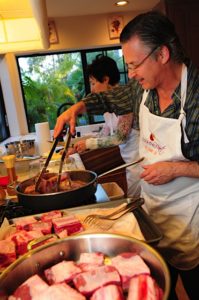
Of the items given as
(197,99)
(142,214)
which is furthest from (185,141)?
(142,214)

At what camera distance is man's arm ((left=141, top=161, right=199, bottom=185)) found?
3.62 feet

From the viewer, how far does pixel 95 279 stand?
59cm

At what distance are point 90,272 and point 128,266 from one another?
8cm

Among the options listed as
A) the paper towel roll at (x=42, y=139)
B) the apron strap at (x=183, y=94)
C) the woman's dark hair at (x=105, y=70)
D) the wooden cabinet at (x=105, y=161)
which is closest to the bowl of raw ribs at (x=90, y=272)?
the apron strap at (x=183, y=94)

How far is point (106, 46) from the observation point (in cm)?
365

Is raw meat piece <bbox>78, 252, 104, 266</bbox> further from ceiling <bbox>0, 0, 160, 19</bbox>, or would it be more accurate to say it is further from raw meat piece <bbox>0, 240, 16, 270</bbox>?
ceiling <bbox>0, 0, 160, 19</bbox>

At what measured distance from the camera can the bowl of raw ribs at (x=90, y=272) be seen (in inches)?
21.9

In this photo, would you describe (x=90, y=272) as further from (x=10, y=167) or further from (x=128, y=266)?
(x=10, y=167)

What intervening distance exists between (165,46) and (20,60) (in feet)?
9.13

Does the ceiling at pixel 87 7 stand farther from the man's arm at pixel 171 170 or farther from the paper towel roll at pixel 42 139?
the man's arm at pixel 171 170

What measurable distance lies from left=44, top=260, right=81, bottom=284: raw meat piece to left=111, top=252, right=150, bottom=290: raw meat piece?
80 millimetres

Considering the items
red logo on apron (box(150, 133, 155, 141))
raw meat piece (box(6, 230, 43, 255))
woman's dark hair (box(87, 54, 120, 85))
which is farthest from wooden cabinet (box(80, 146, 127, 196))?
raw meat piece (box(6, 230, 43, 255))

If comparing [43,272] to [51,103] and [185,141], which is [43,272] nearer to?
[185,141]

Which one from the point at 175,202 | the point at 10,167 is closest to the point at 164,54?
the point at 175,202
